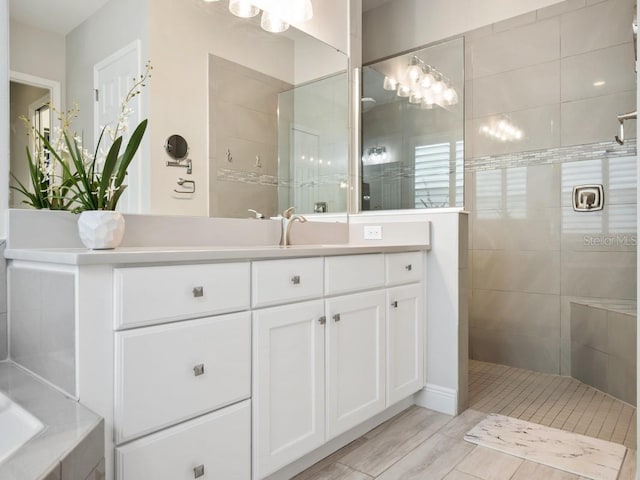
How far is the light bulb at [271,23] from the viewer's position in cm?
231

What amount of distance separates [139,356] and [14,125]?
0.93 m

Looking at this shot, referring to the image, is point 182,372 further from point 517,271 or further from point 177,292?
point 517,271

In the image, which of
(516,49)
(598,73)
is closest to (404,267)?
(598,73)

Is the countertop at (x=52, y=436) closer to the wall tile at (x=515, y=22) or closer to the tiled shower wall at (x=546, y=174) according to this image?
the tiled shower wall at (x=546, y=174)

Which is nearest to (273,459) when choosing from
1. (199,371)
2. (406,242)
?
(199,371)

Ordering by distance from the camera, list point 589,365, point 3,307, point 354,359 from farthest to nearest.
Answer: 1. point 589,365
2. point 354,359
3. point 3,307

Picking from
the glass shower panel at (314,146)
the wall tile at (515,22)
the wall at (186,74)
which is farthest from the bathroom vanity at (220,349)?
the wall tile at (515,22)

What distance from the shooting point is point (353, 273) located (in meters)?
1.93

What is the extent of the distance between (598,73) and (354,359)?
2511 millimetres

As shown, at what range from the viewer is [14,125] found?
1.47 metres

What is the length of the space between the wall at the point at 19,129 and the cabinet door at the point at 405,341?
1.56m

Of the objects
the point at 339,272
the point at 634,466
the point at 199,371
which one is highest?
the point at 339,272

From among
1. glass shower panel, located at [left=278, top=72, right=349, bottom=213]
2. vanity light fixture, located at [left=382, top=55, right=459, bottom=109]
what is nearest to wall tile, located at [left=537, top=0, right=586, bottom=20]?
vanity light fixture, located at [left=382, top=55, right=459, bottom=109]

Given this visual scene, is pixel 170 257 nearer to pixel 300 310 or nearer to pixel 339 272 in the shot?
pixel 300 310
